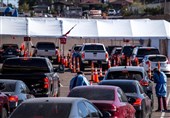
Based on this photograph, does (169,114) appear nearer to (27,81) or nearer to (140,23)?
(27,81)

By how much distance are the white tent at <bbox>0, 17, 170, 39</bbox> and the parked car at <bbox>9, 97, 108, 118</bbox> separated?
98.7 feet

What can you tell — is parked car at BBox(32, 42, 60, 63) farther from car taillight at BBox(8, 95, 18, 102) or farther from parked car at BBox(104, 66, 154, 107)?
car taillight at BBox(8, 95, 18, 102)

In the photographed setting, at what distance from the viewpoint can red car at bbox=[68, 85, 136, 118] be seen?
588 inches

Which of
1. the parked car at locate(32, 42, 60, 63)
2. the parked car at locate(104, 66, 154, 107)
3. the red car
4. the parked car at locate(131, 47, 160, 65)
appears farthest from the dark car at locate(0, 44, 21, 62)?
the red car

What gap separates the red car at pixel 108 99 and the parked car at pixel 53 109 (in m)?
2.49

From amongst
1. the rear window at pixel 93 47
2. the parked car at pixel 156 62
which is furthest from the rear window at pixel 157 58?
the rear window at pixel 93 47

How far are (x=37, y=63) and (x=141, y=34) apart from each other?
19.6 metres

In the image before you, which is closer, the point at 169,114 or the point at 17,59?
the point at 169,114

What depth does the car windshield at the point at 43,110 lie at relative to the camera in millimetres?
11625

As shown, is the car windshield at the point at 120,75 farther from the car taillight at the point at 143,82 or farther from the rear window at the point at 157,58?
the rear window at the point at 157,58

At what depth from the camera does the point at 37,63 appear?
24688 millimetres

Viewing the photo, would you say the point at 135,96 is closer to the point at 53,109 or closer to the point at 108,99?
the point at 108,99

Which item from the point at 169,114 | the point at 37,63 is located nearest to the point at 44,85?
the point at 37,63

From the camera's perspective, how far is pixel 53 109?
11.8 m
